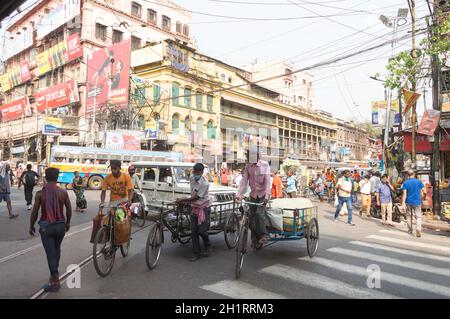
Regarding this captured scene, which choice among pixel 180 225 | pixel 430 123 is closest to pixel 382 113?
pixel 430 123

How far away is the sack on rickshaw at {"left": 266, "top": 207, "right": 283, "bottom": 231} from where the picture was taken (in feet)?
21.5

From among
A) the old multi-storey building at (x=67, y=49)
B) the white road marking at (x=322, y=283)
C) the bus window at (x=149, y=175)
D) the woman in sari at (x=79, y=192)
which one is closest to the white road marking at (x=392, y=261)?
the white road marking at (x=322, y=283)

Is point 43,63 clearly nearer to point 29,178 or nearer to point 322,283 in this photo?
point 29,178

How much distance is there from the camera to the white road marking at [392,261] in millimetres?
6383

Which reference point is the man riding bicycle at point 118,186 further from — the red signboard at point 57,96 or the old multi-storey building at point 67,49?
the red signboard at point 57,96

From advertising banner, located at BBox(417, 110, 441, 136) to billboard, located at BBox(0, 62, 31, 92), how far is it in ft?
165

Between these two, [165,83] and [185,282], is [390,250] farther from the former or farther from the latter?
[165,83]

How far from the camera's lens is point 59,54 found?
137 ft

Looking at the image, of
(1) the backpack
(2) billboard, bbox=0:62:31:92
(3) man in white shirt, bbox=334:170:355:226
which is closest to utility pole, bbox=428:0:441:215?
(3) man in white shirt, bbox=334:170:355:226

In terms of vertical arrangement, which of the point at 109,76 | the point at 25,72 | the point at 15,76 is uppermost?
the point at 15,76

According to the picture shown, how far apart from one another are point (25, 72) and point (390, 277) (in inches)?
2192

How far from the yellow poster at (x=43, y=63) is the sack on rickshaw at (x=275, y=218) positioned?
4487 cm

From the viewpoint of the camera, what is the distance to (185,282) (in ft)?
17.4
